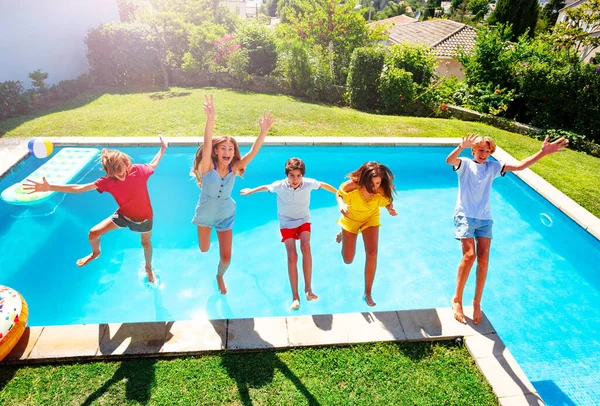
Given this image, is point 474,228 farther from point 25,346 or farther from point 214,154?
point 25,346

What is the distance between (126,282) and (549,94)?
44.4 ft

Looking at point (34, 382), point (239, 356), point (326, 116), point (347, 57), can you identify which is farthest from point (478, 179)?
point (347, 57)

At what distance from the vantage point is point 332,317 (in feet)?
14.3

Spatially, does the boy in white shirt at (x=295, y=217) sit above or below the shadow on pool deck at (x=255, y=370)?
above

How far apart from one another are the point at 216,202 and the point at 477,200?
3.32m

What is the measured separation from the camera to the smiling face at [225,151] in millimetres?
4262

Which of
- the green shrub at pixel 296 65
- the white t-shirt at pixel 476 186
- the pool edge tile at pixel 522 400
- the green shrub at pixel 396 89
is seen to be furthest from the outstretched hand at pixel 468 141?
the green shrub at pixel 296 65

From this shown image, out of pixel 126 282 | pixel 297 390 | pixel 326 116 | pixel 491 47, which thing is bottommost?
pixel 126 282

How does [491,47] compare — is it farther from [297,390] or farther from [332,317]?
[297,390]

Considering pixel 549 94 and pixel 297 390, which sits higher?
pixel 549 94

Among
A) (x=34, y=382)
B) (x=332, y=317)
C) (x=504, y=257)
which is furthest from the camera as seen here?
(x=504, y=257)

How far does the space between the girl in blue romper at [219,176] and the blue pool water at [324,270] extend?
181 centimetres

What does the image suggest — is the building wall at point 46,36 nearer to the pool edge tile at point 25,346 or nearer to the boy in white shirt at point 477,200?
the pool edge tile at point 25,346

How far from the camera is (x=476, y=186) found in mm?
4652
